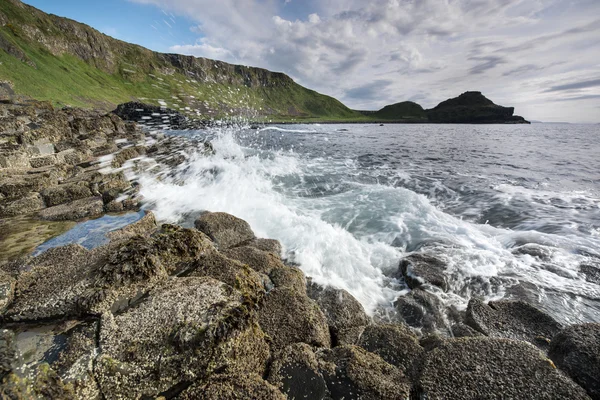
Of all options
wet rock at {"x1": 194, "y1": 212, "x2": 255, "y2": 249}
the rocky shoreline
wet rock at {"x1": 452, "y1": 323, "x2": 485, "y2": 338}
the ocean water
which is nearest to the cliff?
the ocean water

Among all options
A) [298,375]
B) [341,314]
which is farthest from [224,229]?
[298,375]

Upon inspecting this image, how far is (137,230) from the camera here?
22.8ft

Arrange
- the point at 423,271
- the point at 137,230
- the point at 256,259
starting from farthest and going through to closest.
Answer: the point at 423,271 < the point at 137,230 < the point at 256,259

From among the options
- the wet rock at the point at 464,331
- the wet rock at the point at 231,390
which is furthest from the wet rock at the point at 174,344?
the wet rock at the point at 464,331

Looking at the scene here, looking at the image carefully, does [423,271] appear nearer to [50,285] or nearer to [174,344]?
[174,344]

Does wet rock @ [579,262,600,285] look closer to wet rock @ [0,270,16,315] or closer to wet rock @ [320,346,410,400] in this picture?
wet rock @ [320,346,410,400]

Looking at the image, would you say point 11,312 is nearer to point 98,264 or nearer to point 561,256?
point 98,264

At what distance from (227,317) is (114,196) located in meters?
8.78

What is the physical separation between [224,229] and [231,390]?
546cm

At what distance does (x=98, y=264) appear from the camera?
3967 millimetres

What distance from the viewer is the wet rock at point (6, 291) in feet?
10.9

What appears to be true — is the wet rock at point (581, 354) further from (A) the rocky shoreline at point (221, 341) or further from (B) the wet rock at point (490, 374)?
(B) the wet rock at point (490, 374)

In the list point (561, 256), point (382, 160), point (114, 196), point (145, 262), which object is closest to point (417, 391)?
point (145, 262)

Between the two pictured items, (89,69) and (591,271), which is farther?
(89,69)
